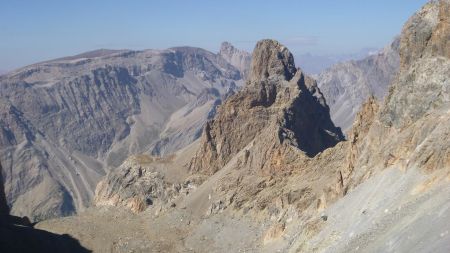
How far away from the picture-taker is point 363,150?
222 ft

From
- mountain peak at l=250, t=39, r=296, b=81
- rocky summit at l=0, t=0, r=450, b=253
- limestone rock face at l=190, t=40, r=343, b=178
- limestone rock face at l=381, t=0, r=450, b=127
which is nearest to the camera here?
rocky summit at l=0, t=0, r=450, b=253

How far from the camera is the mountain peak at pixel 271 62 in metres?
142

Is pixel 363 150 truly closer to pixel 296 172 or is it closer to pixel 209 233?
pixel 296 172

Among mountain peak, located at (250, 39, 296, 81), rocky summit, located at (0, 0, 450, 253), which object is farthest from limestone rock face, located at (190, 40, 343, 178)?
mountain peak, located at (250, 39, 296, 81)

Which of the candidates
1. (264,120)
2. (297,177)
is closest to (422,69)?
(297,177)

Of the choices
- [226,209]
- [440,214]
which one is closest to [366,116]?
[226,209]

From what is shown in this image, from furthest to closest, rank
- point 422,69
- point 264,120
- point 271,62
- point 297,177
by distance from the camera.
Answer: point 271,62, point 264,120, point 297,177, point 422,69

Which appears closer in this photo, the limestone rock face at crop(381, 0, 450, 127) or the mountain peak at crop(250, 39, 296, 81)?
the limestone rock face at crop(381, 0, 450, 127)

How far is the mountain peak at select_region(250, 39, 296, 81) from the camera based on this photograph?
142125mm

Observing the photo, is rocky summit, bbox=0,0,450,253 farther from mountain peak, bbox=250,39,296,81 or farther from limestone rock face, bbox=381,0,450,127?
mountain peak, bbox=250,39,296,81

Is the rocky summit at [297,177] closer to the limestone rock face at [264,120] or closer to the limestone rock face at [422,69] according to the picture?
the limestone rock face at [422,69]

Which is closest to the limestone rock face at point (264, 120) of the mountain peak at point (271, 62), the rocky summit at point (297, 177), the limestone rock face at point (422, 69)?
the rocky summit at point (297, 177)

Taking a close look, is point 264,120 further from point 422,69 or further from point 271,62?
point 422,69

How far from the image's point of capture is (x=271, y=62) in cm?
14325
